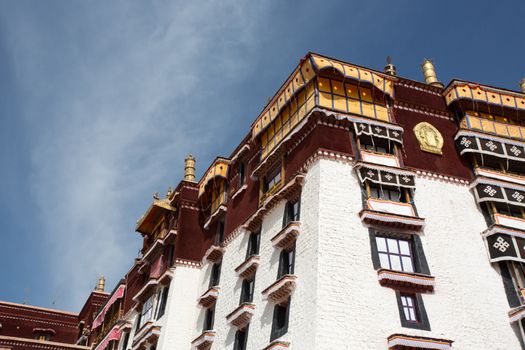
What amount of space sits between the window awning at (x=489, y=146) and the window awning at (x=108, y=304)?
895 inches

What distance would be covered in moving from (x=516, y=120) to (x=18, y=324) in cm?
3781

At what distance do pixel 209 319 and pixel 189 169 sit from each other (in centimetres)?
996

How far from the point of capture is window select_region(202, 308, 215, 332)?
25569 millimetres

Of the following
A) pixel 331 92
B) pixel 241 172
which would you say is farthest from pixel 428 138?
pixel 241 172

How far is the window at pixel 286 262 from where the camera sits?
20672 millimetres

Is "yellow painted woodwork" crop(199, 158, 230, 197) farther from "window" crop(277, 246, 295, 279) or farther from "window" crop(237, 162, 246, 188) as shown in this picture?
"window" crop(277, 246, 295, 279)

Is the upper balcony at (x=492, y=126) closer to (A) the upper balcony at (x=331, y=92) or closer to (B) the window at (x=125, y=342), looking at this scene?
(A) the upper balcony at (x=331, y=92)

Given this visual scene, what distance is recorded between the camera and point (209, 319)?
2594 cm

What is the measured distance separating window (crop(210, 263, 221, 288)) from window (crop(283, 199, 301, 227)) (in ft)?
19.8

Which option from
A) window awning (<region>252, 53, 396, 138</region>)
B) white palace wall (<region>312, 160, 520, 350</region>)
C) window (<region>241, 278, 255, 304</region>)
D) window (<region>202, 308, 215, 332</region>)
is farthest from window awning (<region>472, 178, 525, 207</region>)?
window (<region>202, 308, 215, 332</region>)

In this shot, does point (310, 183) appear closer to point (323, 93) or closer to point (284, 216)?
point (284, 216)

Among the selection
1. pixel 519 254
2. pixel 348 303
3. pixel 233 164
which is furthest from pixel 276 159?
pixel 519 254

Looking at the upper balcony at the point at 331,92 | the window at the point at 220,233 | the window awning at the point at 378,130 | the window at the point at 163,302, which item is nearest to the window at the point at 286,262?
the upper balcony at the point at 331,92

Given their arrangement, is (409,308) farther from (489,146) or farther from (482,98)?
(482,98)
